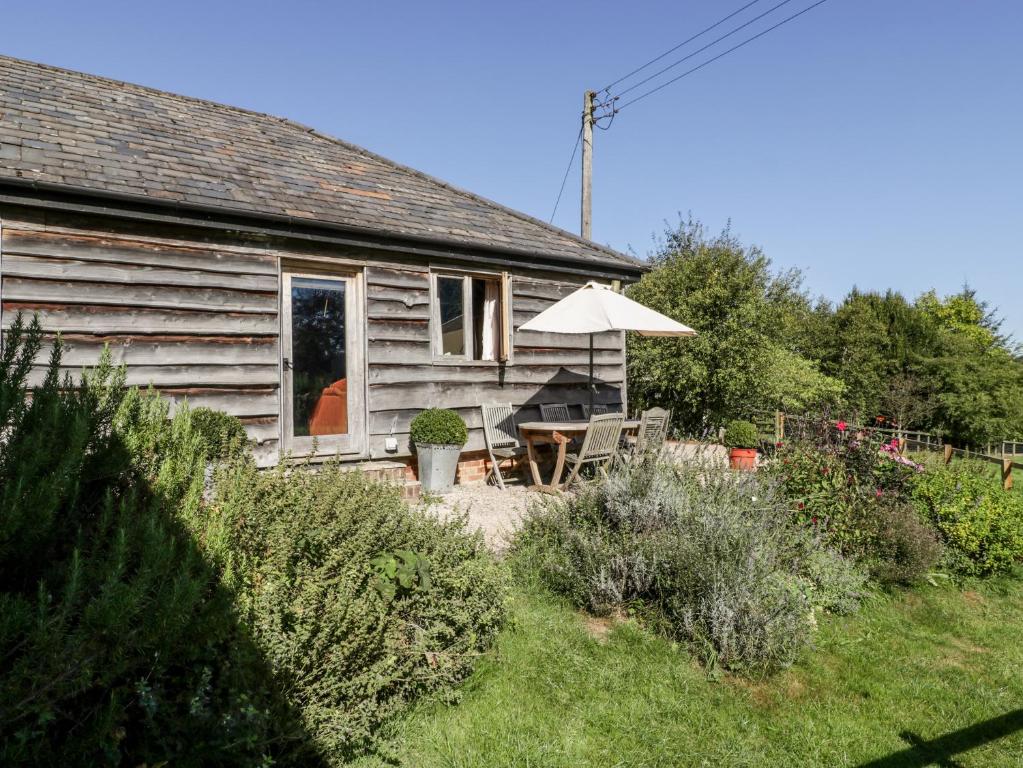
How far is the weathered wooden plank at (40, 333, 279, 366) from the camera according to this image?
216 inches

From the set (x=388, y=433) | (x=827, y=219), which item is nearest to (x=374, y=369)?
(x=388, y=433)

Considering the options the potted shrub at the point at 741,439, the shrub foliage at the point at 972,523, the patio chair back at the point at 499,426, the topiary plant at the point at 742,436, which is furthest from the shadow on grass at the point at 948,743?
the topiary plant at the point at 742,436

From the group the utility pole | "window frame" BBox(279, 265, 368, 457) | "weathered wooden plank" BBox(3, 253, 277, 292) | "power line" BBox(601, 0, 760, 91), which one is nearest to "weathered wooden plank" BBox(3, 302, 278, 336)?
"weathered wooden plank" BBox(3, 253, 277, 292)

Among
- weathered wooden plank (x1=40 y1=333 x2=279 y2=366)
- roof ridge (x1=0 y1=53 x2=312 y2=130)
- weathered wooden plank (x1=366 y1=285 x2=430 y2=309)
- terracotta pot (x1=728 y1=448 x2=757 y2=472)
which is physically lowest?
terracotta pot (x1=728 y1=448 x2=757 y2=472)

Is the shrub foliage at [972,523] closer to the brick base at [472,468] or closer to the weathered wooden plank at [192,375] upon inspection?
the brick base at [472,468]

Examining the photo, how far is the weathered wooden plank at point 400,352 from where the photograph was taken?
7133 millimetres

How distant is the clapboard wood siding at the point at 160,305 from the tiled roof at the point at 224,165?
48 cm

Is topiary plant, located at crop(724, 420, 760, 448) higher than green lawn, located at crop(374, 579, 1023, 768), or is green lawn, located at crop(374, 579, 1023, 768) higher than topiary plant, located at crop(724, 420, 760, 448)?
topiary plant, located at crop(724, 420, 760, 448)

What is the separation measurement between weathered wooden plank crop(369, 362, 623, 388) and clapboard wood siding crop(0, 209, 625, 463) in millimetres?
15

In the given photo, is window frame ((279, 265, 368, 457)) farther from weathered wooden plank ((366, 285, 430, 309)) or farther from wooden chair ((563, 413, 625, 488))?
wooden chair ((563, 413, 625, 488))

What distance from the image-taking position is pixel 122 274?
18.6ft

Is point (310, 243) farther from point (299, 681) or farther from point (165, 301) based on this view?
point (299, 681)

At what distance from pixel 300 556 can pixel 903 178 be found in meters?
13.9

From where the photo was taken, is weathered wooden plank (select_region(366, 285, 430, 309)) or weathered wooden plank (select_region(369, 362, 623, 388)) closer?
weathered wooden plank (select_region(366, 285, 430, 309))
